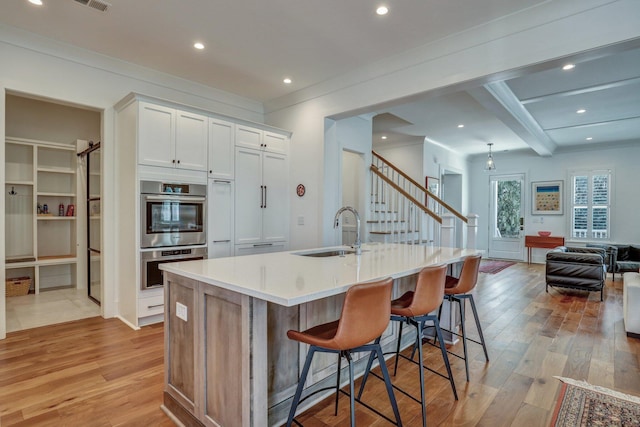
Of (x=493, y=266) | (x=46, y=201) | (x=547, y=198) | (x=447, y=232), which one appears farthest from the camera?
(x=547, y=198)

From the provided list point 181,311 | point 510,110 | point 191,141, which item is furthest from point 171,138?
point 510,110

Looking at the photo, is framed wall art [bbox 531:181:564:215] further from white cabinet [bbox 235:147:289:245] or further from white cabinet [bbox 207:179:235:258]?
white cabinet [bbox 207:179:235:258]

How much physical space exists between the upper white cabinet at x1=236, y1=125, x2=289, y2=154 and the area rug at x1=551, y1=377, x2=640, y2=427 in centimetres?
401

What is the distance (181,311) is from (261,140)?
306cm

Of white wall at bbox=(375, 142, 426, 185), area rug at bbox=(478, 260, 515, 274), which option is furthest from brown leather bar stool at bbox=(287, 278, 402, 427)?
white wall at bbox=(375, 142, 426, 185)

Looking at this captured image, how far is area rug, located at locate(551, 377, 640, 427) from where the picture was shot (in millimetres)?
2018

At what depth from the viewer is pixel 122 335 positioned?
335 cm

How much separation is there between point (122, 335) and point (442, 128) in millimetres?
6209

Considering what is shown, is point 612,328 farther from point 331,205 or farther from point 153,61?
point 153,61

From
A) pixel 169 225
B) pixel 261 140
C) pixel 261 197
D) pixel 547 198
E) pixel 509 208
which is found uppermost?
pixel 261 140

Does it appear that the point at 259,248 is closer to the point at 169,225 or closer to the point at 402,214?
the point at 169,225

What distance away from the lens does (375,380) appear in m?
2.51

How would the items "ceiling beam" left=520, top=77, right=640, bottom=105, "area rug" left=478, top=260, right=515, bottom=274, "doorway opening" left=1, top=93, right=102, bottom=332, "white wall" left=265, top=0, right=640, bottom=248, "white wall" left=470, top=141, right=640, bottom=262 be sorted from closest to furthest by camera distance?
"white wall" left=265, top=0, right=640, bottom=248
"ceiling beam" left=520, top=77, right=640, bottom=105
"doorway opening" left=1, top=93, right=102, bottom=332
"area rug" left=478, top=260, right=515, bottom=274
"white wall" left=470, top=141, right=640, bottom=262

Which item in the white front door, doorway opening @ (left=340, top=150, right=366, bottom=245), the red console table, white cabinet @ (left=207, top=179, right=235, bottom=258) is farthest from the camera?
the white front door
